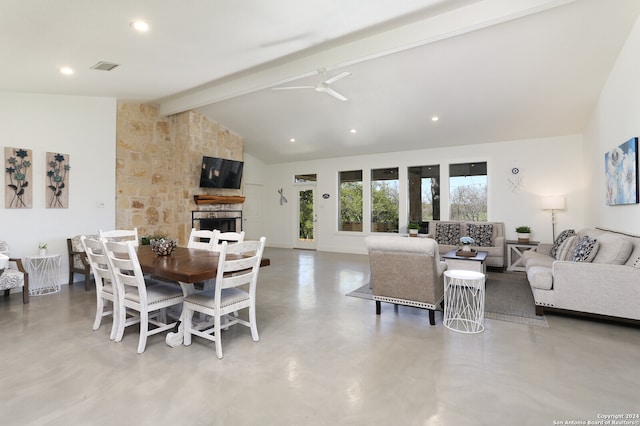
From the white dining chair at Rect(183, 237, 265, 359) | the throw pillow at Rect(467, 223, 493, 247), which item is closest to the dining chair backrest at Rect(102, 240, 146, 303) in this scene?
the white dining chair at Rect(183, 237, 265, 359)

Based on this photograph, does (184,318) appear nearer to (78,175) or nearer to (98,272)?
(98,272)

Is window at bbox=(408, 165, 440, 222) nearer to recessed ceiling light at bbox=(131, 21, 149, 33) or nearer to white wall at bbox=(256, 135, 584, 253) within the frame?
white wall at bbox=(256, 135, 584, 253)

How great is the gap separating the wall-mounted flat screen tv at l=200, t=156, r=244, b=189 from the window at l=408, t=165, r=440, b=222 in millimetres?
4108

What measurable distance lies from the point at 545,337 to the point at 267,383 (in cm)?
255

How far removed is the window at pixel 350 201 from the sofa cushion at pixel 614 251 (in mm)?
5697

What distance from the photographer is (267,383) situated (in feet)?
7.55

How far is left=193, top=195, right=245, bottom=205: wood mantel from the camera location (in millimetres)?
7133

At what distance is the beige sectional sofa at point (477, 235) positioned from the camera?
6.30 metres

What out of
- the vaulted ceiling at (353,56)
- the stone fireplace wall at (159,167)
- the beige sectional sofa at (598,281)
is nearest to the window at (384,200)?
the vaulted ceiling at (353,56)

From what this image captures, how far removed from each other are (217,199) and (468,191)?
5500 mm

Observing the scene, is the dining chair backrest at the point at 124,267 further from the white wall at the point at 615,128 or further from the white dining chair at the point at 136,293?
the white wall at the point at 615,128

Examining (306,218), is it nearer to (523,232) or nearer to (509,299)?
(523,232)

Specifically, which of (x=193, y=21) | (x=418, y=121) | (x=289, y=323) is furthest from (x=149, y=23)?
(x=418, y=121)

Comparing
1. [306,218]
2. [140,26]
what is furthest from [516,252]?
[140,26]
